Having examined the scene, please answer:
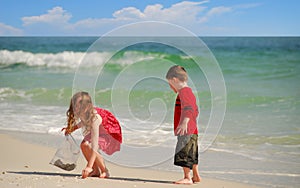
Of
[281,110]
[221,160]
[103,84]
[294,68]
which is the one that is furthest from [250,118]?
[294,68]

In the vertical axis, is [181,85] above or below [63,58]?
below

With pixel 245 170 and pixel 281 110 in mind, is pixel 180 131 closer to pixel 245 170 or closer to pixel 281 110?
pixel 245 170

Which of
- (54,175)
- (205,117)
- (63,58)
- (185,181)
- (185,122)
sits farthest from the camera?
(63,58)

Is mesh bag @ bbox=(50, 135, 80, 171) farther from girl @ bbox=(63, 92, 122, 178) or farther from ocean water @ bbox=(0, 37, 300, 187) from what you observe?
ocean water @ bbox=(0, 37, 300, 187)

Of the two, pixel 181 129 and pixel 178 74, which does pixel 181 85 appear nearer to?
→ pixel 178 74

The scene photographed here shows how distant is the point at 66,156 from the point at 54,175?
25 centimetres

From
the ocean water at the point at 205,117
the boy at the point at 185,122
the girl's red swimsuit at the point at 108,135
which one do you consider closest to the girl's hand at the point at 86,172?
the girl's red swimsuit at the point at 108,135

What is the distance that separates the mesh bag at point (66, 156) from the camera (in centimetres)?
420

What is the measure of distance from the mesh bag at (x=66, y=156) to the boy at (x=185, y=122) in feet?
3.25

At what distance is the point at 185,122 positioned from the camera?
12.5ft

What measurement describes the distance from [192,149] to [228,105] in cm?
530

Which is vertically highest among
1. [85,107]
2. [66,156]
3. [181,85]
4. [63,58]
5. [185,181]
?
[63,58]

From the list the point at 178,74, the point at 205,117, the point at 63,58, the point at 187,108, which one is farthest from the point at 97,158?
the point at 63,58

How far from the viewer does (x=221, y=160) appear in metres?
5.00
